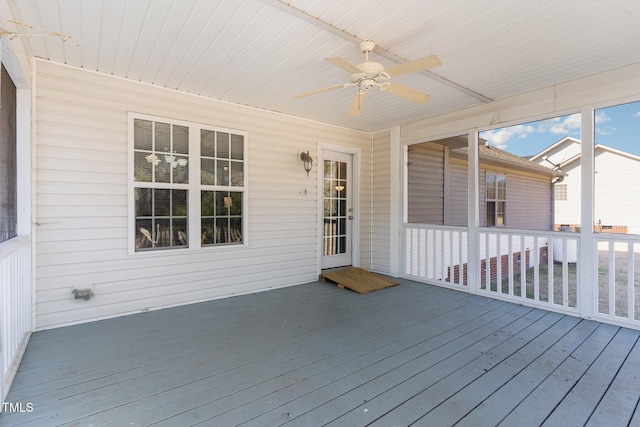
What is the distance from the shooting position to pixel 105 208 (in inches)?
134

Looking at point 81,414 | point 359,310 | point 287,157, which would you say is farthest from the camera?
point 287,157

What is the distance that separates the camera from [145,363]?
2.46 metres

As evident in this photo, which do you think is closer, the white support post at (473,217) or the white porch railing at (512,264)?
the white porch railing at (512,264)

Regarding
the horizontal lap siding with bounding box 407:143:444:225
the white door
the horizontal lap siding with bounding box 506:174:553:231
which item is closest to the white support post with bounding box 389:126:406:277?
the horizontal lap siding with bounding box 407:143:444:225

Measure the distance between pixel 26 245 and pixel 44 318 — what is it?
0.84 m

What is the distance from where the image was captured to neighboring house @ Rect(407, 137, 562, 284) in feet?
14.1

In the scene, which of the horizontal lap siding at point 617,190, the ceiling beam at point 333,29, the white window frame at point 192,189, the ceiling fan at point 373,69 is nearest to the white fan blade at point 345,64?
the ceiling fan at point 373,69

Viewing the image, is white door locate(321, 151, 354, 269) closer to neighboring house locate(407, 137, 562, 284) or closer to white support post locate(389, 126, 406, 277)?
white support post locate(389, 126, 406, 277)

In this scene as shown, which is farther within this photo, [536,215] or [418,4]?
[536,215]

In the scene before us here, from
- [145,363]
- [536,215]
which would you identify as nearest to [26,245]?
[145,363]

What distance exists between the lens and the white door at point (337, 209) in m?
5.48

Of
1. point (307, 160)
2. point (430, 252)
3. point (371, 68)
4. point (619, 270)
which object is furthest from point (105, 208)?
point (619, 270)

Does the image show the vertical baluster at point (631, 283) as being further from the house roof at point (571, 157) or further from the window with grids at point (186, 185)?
the window with grids at point (186, 185)

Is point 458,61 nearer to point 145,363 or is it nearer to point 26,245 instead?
point 145,363
